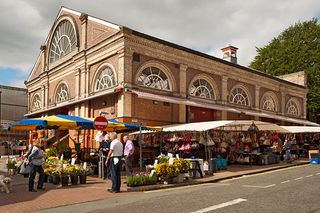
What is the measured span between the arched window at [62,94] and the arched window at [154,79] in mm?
8078

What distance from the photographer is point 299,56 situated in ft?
136

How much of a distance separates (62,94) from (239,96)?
47.7ft

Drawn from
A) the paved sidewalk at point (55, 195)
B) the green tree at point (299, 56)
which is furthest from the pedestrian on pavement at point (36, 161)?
the green tree at point (299, 56)

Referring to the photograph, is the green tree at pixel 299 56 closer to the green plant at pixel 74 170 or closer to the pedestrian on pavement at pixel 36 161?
the green plant at pixel 74 170

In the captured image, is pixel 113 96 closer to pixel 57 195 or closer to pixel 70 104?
pixel 70 104

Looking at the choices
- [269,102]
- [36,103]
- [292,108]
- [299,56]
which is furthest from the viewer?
[299,56]

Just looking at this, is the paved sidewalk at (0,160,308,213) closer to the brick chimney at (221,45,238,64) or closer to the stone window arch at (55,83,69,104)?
the stone window arch at (55,83,69,104)

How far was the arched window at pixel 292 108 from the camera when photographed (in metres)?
35.7

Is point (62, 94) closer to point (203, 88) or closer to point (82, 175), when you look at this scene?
point (203, 88)

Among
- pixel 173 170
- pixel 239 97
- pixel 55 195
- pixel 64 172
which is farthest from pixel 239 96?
pixel 55 195

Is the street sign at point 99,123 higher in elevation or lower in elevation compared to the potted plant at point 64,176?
higher

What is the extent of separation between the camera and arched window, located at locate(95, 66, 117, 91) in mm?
22247

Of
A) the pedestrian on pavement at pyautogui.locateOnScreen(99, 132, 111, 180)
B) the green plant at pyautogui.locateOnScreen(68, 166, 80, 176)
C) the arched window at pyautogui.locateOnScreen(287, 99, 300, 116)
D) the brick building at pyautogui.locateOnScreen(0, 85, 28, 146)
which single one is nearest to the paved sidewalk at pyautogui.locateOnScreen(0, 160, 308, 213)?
the green plant at pyautogui.locateOnScreen(68, 166, 80, 176)

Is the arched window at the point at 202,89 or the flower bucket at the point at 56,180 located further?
the arched window at the point at 202,89
